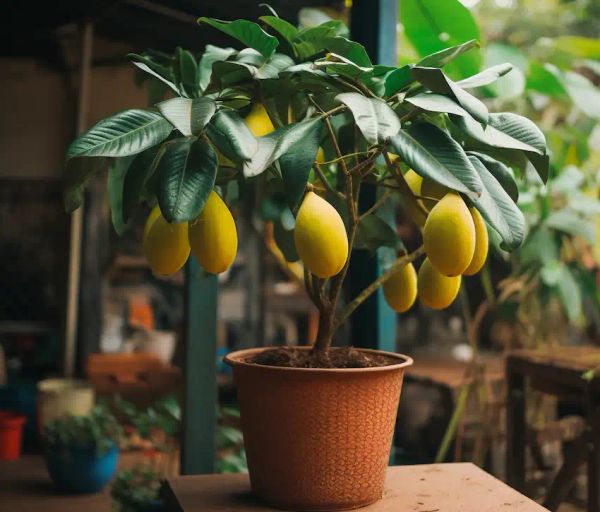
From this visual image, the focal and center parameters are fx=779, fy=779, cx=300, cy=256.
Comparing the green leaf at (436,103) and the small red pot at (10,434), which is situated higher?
the green leaf at (436,103)

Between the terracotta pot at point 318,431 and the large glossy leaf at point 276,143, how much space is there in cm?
32

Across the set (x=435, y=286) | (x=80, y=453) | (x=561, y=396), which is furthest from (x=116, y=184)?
(x=80, y=453)

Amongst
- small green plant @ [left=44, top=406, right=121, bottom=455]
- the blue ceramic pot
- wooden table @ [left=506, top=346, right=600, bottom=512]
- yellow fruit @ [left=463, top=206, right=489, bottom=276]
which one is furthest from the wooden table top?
yellow fruit @ [left=463, top=206, right=489, bottom=276]

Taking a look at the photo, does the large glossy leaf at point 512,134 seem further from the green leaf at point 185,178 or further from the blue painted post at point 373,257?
the blue painted post at point 373,257

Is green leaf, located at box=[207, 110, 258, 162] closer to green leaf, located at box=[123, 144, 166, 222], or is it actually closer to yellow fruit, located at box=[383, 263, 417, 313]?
green leaf, located at box=[123, 144, 166, 222]

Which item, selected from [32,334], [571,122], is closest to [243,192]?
[571,122]

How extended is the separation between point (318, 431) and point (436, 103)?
1.59ft

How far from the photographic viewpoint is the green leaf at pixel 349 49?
110 cm

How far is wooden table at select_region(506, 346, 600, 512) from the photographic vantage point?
2.26m

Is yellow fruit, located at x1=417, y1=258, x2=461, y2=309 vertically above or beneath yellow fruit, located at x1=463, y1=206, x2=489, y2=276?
beneath

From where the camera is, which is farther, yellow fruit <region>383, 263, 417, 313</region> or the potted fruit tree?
yellow fruit <region>383, 263, 417, 313</region>

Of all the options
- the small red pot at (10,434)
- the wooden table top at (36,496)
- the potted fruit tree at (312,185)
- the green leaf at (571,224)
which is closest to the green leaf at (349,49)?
the potted fruit tree at (312,185)

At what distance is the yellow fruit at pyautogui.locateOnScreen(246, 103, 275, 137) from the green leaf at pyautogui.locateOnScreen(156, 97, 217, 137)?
6.9 inches

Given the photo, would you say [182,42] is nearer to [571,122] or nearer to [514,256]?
[514,256]
